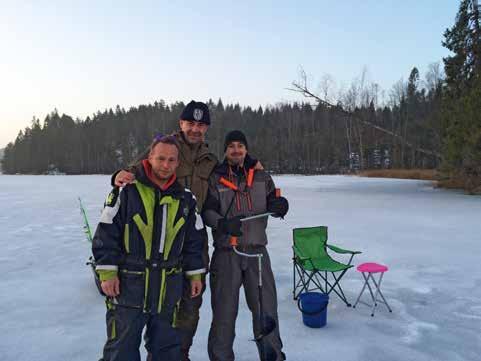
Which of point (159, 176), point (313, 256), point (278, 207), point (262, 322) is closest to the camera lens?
point (159, 176)

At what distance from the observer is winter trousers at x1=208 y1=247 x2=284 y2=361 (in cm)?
286

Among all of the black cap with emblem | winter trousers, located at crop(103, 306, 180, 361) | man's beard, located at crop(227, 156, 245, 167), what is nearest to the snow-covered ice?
winter trousers, located at crop(103, 306, 180, 361)

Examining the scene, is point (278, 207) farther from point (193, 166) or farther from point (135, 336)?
point (135, 336)

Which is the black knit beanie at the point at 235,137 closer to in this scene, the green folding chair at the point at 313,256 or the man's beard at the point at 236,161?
the man's beard at the point at 236,161

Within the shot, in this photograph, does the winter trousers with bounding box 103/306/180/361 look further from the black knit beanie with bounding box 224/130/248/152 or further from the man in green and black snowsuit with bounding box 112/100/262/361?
the black knit beanie with bounding box 224/130/248/152

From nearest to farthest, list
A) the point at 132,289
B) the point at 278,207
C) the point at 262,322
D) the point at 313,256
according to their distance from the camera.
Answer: the point at 132,289, the point at 262,322, the point at 278,207, the point at 313,256

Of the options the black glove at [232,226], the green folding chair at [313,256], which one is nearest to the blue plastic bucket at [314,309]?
the green folding chair at [313,256]

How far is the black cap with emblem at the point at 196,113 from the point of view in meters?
2.95

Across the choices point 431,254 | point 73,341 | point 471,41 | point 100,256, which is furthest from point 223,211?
point 471,41

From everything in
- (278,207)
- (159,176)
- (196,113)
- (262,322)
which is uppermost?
(196,113)

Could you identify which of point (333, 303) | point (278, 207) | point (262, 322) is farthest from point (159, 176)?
point (333, 303)

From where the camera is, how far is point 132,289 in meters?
2.31

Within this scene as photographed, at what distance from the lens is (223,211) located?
115 inches

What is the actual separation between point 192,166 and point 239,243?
2.42 ft
